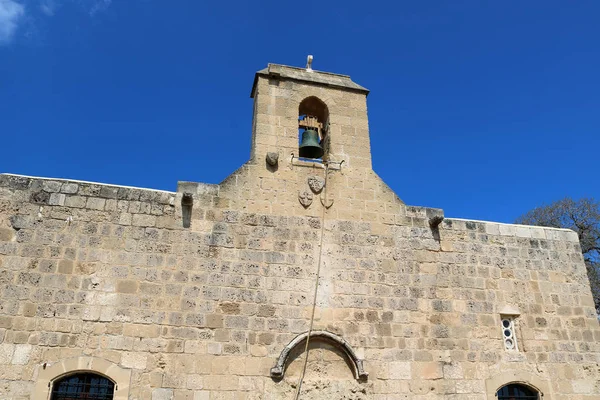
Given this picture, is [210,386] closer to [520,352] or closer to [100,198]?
[100,198]

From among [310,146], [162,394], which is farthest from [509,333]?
[162,394]

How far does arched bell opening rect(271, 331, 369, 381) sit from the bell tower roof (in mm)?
4084

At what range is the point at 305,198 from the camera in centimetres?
745

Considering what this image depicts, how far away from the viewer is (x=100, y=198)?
6.79 meters

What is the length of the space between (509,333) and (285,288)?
3546 mm

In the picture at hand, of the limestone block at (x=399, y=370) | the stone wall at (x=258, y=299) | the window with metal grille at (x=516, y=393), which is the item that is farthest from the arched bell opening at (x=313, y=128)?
the window with metal grille at (x=516, y=393)

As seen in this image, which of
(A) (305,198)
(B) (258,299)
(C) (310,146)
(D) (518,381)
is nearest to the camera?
(B) (258,299)

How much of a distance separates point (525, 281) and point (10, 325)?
289 inches

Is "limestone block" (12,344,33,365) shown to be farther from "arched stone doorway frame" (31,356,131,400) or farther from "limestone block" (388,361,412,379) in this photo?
"limestone block" (388,361,412,379)

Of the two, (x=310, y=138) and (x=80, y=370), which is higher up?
(x=310, y=138)

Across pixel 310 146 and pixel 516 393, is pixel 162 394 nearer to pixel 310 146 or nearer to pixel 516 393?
pixel 310 146

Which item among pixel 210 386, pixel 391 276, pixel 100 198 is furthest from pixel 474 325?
pixel 100 198

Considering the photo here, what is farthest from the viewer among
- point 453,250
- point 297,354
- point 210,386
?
point 453,250

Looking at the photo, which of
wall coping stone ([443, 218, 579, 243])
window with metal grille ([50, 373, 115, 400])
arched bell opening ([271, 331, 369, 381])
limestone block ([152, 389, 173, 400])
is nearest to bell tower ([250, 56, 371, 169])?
wall coping stone ([443, 218, 579, 243])
